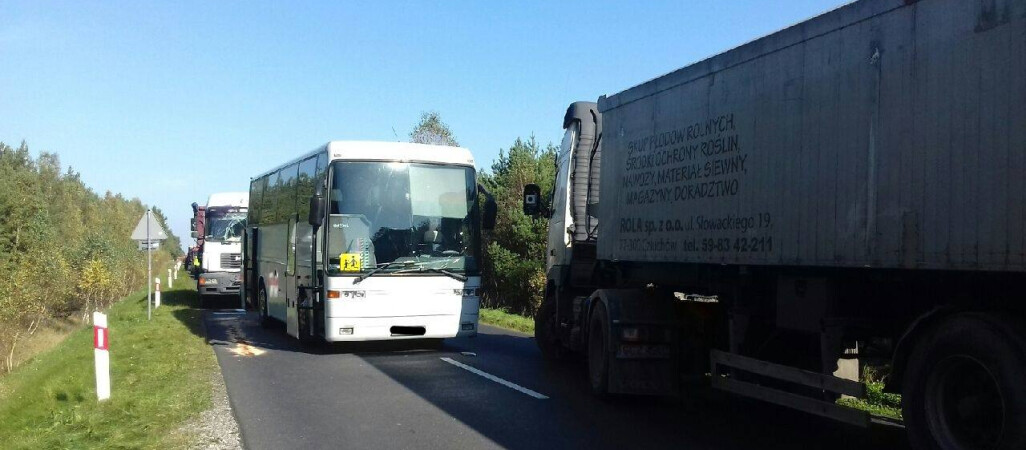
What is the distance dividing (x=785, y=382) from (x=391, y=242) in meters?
→ 7.32

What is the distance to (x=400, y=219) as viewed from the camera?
13289 mm

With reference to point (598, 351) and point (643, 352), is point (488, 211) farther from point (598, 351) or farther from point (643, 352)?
point (643, 352)

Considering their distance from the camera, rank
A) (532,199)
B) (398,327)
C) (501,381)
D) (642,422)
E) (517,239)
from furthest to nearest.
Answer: (517,239) → (398,327) → (532,199) → (501,381) → (642,422)

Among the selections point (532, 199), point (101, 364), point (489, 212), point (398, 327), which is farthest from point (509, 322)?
point (101, 364)

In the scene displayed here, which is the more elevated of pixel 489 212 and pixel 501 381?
pixel 489 212

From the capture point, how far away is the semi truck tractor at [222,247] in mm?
25625

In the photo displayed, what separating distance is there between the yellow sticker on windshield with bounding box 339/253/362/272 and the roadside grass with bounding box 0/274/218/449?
2.29m

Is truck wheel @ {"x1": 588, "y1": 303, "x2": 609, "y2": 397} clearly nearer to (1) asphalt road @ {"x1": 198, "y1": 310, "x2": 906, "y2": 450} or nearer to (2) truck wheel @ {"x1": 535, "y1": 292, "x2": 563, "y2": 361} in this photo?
(1) asphalt road @ {"x1": 198, "y1": 310, "x2": 906, "y2": 450}

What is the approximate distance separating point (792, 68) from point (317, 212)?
26.0 ft

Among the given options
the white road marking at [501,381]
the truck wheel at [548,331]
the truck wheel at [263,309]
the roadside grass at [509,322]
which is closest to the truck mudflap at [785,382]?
the white road marking at [501,381]

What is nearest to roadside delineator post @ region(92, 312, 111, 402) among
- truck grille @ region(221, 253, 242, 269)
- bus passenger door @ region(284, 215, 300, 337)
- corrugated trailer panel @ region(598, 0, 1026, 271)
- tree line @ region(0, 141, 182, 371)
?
bus passenger door @ region(284, 215, 300, 337)

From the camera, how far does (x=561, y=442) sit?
284 inches

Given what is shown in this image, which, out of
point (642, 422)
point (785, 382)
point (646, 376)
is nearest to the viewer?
point (785, 382)

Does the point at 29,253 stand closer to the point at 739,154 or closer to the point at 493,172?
the point at 493,172
